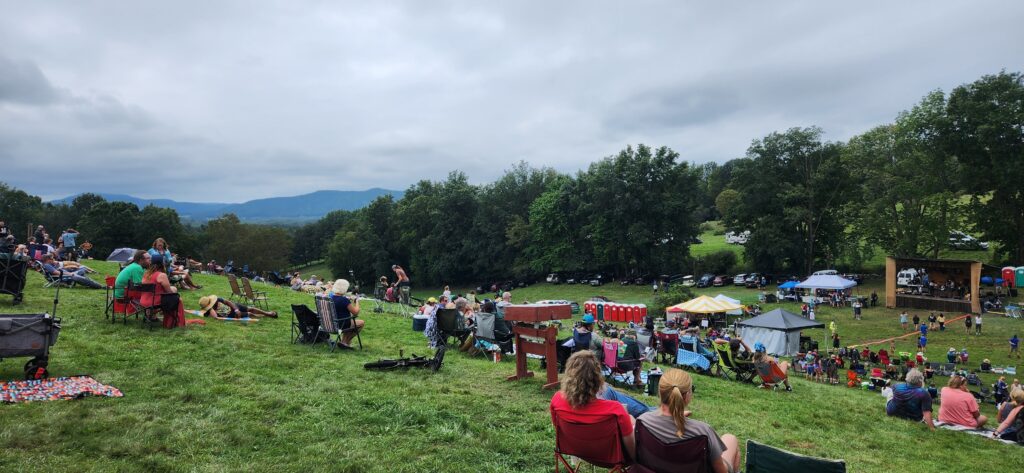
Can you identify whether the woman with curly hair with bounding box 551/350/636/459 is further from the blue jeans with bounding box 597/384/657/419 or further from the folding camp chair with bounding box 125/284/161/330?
the folding camp chair with bounding box 125/284/161/330

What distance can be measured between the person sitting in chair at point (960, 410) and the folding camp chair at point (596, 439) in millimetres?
7313

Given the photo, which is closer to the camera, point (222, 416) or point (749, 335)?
point (222, 416)

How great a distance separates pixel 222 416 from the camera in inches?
208

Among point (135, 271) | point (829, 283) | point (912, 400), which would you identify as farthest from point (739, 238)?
point (135, 271)

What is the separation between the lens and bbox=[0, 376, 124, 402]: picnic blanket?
208 inches

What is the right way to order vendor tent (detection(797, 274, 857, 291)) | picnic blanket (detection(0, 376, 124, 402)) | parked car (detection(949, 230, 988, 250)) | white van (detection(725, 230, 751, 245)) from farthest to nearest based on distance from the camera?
white van (detection(725, 230, 751, 245)) → parked car (detection(949, 230, 988, 250)) → vendor tent (detection(797, 274, 857, 291)) → picnic blanket (detection(0, 376, 124, 402))

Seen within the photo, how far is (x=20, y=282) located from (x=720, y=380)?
1348cm

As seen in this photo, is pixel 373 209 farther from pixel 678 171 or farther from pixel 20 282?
pixel 20 282

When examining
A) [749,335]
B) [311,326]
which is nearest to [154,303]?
[311,326]

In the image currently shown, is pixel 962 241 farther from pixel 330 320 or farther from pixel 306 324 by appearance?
pixel 306 324

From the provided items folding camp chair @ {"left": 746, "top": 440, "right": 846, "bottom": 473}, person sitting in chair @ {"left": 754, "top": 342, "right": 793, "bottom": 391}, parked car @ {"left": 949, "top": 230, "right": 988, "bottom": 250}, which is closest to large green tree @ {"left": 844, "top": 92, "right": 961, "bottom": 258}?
parked car @ {"left": 949, "top": 230, "right": 988, "bottom": 250}

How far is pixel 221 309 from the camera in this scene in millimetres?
11438

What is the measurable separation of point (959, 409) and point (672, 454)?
24.1 ft

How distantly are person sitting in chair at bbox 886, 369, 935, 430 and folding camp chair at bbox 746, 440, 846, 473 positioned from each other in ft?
20.2
